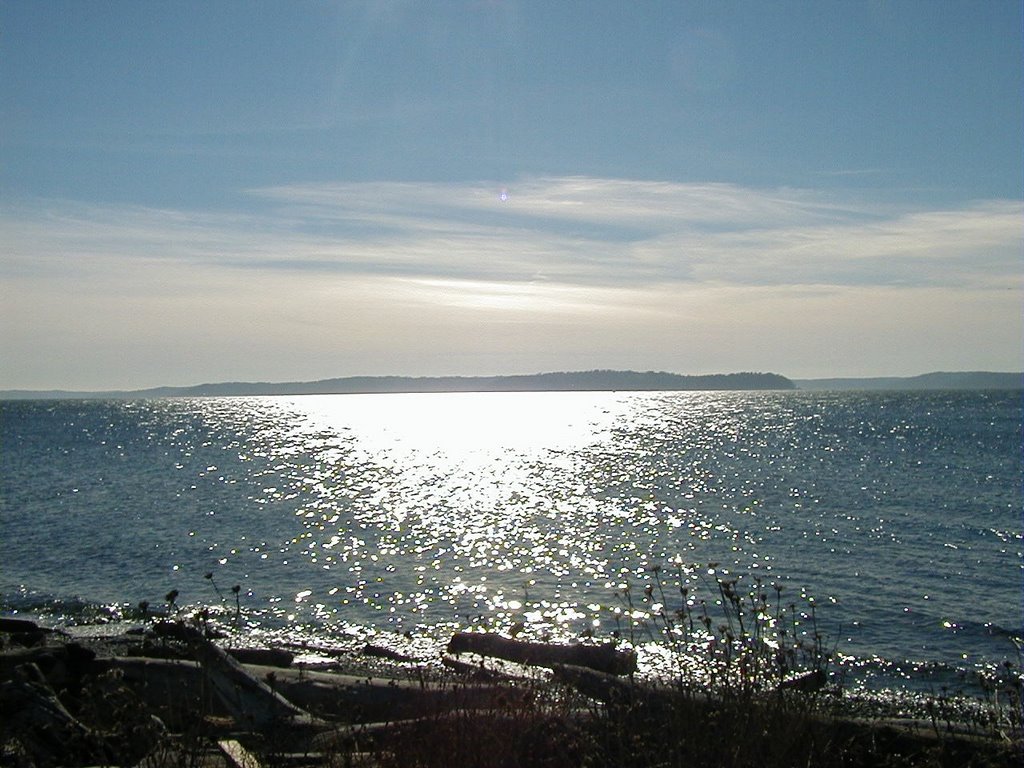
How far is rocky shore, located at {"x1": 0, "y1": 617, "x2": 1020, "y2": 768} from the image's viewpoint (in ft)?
20.5

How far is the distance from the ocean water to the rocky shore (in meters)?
0.94

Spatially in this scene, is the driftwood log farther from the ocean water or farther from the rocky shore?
the ocean water

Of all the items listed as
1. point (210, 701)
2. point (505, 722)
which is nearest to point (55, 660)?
point (210, 701)

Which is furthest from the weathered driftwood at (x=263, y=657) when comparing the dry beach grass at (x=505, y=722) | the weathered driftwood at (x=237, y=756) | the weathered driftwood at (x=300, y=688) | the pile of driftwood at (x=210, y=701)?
the weathered driftwood at (x=237, y=756)

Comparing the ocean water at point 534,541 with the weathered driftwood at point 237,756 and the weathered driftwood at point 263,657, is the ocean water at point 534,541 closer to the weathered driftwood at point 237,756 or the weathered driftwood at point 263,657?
the weathered driftwood at point 263,657

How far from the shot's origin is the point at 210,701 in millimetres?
6770

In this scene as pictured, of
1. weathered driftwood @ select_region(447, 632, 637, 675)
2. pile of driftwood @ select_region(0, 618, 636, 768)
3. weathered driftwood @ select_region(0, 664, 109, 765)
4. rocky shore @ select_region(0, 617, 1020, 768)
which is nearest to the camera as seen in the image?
rocky shore @ select_region(0, 617, 1020, 768)

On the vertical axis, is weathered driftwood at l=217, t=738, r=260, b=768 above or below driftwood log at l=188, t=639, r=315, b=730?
above

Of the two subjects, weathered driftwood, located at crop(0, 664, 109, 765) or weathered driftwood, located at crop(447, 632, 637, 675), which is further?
weathered driftwood, located at crop(447, 632, 637, 675)

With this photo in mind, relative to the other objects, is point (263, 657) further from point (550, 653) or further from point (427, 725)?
point (427, 725)

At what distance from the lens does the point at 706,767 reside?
19.9 feet

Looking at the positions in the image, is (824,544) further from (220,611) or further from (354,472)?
(354,472)

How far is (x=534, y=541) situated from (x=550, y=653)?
20.9 meters

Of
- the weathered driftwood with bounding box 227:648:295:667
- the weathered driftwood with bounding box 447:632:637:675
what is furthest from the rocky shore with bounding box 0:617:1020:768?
the weathered driftwood with bounding box 227:648:295:667
